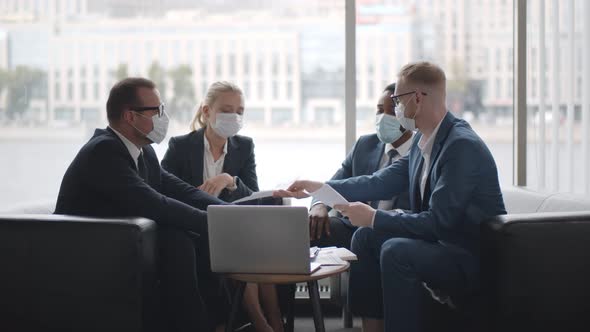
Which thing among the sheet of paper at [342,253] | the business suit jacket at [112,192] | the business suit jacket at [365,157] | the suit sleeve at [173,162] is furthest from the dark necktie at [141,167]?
the business suit jacket at [365,157]

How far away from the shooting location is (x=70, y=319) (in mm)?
2869

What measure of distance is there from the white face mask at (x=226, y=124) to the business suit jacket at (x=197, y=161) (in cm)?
9

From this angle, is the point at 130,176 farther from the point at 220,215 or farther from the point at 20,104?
the point at 20,104

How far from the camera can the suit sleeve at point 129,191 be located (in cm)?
309

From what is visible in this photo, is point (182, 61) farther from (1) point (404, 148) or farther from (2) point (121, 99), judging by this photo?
(1) point (404, 148)

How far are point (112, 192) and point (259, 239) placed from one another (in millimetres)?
752

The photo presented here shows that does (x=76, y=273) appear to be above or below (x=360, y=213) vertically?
below

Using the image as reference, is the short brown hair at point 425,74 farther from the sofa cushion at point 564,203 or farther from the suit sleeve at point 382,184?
the sofa cushion at point 564,203

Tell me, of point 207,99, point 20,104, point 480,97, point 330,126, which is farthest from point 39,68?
point 480,97

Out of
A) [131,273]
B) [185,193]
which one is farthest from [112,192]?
[185,193]

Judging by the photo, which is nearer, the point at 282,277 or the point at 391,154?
the point at 282,277

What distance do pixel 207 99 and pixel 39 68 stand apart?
4.36ft

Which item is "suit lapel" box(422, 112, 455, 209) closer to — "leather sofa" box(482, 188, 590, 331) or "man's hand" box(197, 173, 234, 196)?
"leather sofa" box(482, 188, 590, 331)

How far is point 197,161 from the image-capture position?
3.93 meters
